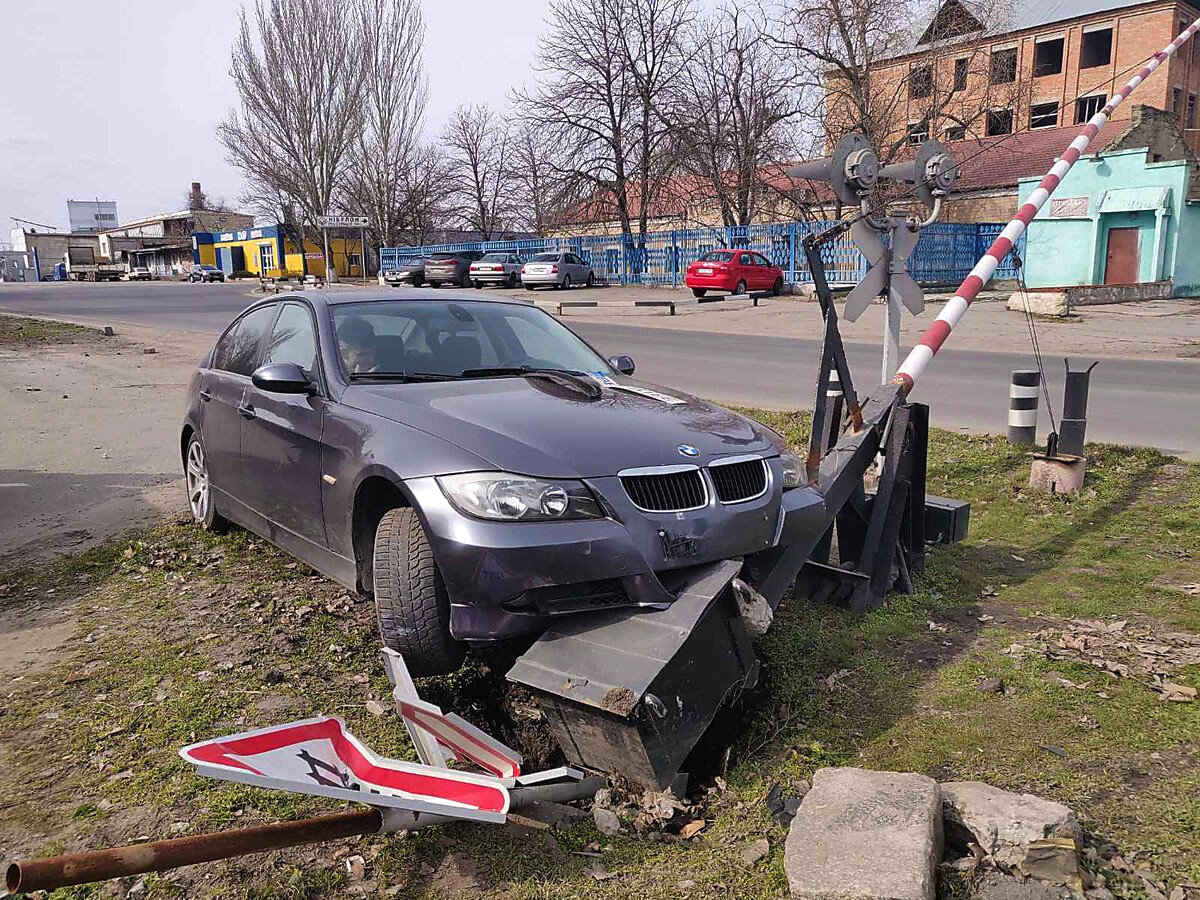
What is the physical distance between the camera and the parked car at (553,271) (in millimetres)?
38156

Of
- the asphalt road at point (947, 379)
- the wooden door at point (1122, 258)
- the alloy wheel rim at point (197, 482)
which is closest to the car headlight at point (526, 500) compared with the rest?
the alloy wheel rim at point (197, 482)

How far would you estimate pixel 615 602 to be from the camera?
129 inches

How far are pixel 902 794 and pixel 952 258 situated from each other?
117ft

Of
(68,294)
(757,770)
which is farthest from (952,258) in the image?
(68,294)

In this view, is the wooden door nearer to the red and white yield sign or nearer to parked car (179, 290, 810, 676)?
parked car (179, 290, 810, 676)

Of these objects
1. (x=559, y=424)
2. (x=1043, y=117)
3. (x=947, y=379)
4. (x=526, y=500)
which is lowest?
(x=947, y=379)

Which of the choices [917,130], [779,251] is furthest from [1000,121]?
[779,251]

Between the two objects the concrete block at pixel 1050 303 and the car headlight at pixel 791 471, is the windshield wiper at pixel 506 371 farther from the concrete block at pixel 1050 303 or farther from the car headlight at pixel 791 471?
the concrete block at pixel 1050 303

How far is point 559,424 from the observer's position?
11.9 ft

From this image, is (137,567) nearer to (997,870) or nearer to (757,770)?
(757,770)

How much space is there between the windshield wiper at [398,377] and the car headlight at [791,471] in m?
1.61

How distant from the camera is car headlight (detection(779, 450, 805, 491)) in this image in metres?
4.00

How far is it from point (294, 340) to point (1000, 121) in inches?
1755

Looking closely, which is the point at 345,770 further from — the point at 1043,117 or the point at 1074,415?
the point at 1043,117
